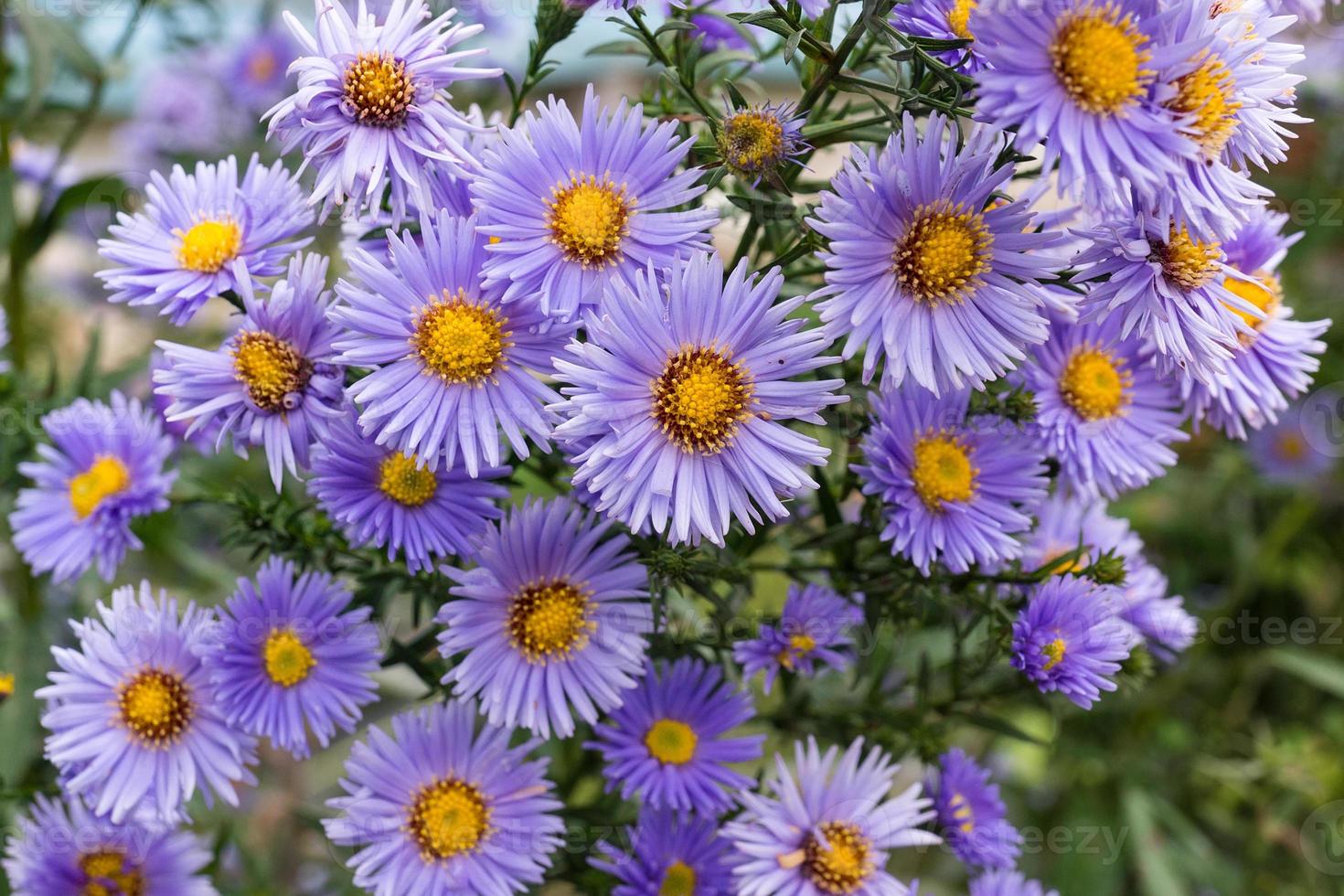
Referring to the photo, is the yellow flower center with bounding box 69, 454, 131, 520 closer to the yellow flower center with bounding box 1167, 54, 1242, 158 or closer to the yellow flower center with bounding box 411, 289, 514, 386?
the yellow flower center with bounding box 411, 289, 514, 386

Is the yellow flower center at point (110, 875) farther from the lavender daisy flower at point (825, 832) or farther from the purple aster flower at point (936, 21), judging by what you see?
the purple aster flower at point (936, 21)

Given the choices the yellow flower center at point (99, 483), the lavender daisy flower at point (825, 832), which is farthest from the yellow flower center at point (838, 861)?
the yellow flower center at point (99, 483)

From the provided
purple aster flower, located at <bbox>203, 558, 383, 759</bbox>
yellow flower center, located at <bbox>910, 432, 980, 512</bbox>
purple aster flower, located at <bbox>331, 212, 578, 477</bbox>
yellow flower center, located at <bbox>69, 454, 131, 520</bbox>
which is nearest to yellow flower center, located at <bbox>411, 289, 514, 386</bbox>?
purple aster flower, located at <bbox>331, 212, 578, 477</bbox>

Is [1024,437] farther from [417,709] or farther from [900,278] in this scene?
[417,709]

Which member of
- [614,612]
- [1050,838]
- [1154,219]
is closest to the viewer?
[1154,219]

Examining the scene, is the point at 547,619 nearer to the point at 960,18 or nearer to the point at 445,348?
the point at 445,348

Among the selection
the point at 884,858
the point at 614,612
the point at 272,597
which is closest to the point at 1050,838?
the point at 884,858

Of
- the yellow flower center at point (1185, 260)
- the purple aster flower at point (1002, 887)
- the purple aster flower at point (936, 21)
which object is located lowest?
the purple aster flower at point (1002, 887)
